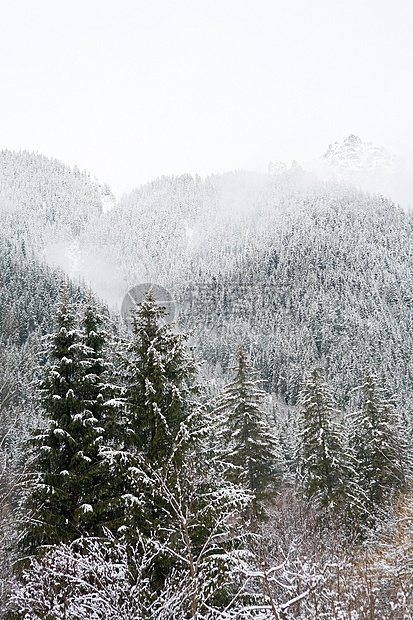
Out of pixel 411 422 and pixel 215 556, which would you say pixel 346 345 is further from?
pixel 215 556

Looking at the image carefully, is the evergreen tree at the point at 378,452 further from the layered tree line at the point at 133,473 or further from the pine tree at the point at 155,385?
the pine tree at the point at 155,385

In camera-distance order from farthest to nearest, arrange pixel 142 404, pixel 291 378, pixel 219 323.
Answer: pixel 219 323 < pixel 291 378 < pixel 142 404

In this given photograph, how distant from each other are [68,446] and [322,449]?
14099 millimetres

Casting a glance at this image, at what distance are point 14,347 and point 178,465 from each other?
5305 millimetres

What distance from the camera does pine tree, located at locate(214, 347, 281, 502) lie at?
18172 millimetres

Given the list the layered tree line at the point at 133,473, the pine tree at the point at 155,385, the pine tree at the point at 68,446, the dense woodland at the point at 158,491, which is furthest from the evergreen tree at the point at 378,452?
the pine tree at the point at 68,446

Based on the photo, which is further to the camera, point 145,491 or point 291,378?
point 291,378

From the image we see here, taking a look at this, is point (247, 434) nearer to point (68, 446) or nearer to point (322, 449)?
point (322, 449)

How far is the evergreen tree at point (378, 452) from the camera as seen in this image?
2142 centimetres

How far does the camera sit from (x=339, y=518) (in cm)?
2014

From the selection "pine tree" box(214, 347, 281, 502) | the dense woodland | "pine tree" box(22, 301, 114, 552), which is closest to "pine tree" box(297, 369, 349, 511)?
the dense woodland

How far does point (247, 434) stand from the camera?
1866 centimetres

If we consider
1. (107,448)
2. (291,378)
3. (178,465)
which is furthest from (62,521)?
(291,378)

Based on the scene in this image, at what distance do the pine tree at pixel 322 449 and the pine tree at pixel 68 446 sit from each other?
1307 cm
